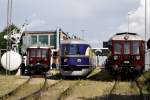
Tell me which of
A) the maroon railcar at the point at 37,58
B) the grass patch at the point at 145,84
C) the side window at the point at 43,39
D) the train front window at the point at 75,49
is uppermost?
the side window at the point at 43,39

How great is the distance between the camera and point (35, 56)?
38.9 meters

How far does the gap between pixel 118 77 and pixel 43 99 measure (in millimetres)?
14182

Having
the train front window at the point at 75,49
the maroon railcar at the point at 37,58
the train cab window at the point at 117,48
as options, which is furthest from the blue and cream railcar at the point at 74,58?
the maroon railcar at the point at 37,58

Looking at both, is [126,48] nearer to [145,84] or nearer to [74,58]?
[74,58]

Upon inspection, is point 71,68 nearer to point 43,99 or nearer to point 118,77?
point 118,77

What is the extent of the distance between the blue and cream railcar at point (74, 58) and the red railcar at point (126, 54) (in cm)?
201

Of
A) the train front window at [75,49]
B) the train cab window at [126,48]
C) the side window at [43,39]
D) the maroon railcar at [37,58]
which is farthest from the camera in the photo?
the side window at [43,39]

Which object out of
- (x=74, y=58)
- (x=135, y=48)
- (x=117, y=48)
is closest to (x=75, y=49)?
(x=74, y=58)

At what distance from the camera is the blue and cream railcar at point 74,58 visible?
3200 cm

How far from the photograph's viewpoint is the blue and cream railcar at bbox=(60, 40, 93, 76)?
3200cm

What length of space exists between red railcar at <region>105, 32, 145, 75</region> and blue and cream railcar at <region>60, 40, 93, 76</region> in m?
2.01

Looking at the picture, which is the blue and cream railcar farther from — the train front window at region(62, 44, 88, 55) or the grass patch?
the grass patch

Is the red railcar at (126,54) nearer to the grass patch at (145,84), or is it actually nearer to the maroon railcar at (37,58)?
the grass patch at (145,84)

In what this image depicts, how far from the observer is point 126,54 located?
102 feet
